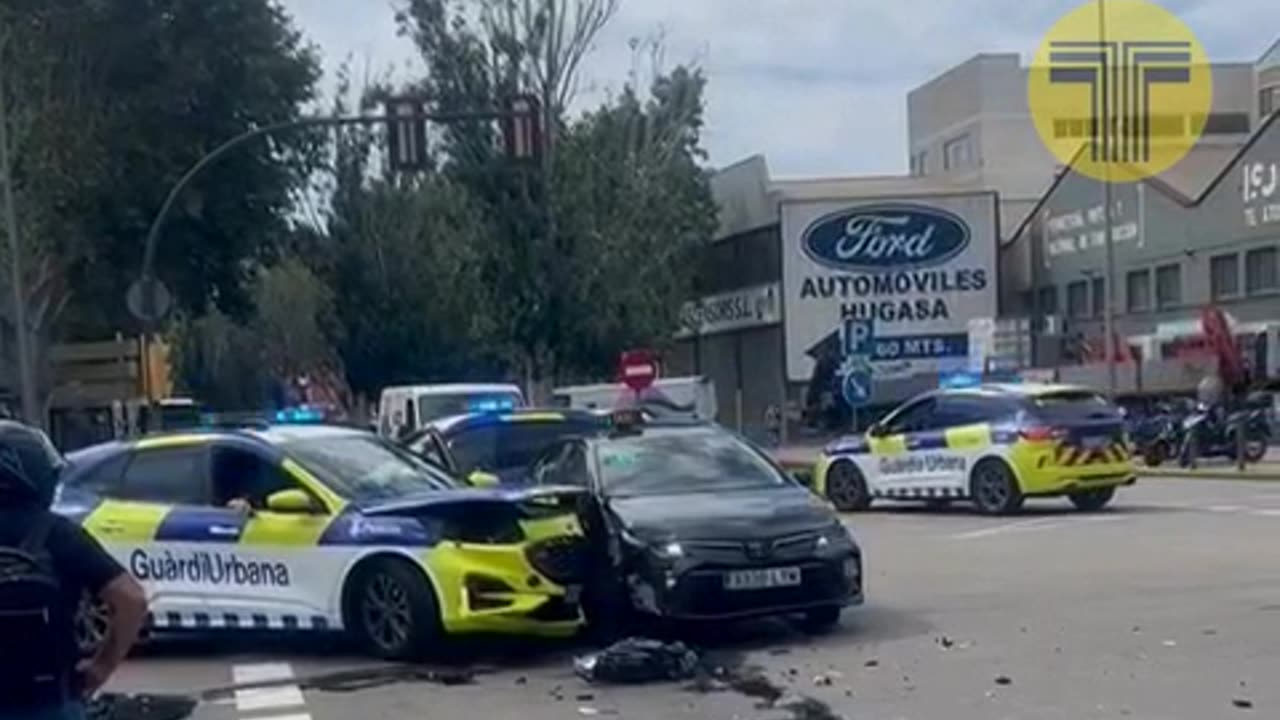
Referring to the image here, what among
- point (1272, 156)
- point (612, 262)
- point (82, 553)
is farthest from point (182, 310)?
point (82, 553)

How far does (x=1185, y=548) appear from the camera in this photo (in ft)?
62.2

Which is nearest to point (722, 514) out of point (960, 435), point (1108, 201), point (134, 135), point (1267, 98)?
point (960, 435)

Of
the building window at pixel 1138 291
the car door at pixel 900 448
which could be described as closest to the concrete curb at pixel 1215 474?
the car door at pixel 900 448

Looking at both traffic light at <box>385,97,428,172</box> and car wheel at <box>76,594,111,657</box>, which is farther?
traffic light at <box>385,97,428,172</box>

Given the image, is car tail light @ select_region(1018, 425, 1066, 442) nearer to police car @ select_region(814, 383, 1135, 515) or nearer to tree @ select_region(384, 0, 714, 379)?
police car @ select_region(814, 383, 1135, 515)

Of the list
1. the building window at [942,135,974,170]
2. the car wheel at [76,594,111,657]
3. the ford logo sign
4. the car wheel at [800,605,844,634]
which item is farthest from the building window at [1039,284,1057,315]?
the car wheel at [76,594,111,657]

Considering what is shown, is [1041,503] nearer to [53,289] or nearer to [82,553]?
[82,553]

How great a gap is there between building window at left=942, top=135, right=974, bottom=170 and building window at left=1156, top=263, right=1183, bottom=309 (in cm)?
2660

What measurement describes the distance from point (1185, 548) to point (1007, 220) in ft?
183

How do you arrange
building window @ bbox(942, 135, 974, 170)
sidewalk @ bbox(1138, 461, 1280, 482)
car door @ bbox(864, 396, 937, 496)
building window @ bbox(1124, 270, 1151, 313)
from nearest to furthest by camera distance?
car door @ bbox(864, 396, 937, 496) < sidewalk @ bbox(1138, 461, 1280, 482) < building window @ bbox(1124, 270, 1151, 313) < building window @ bbox(942, 135, 974, 170)

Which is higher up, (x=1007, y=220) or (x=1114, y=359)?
(x=1007, y=220)

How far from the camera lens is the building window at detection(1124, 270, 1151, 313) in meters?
58.9

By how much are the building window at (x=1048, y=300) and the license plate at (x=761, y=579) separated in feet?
174

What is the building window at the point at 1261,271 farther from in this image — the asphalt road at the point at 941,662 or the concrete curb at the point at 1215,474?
the asphalt road at the point at 941,662
